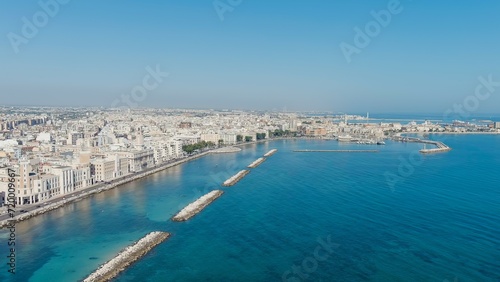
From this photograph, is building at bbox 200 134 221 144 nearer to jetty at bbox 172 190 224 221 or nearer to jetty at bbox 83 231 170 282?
jetty at bbox 172 190 224 221

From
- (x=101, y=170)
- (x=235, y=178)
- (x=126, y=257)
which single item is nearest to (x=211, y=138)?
(x=235, y=178)

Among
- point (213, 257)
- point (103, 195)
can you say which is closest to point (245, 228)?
point (213, 257)

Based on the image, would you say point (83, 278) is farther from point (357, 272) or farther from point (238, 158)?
point (238, 158)

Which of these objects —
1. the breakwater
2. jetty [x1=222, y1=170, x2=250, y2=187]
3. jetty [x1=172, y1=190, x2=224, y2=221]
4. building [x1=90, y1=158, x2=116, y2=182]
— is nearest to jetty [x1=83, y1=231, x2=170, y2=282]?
jetty [x1=172, y1=190, x2=224, y2=221]

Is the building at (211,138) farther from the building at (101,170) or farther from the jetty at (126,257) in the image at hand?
the jetty at (126,257)

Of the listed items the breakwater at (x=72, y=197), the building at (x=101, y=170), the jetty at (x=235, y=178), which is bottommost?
the breakwater at (x=72, y=197)

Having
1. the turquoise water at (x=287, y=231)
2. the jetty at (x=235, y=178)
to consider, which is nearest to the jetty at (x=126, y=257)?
the turquoise water at (x=287, y=231)
